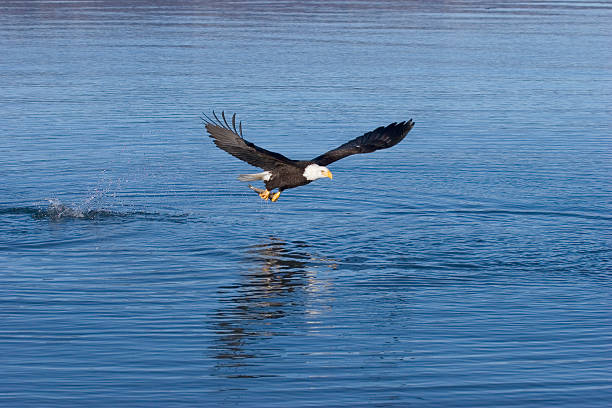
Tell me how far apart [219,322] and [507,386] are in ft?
9.59

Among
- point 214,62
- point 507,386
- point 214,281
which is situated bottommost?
point 507,386

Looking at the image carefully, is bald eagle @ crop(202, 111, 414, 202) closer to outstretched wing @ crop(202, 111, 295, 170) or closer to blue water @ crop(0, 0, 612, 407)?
outstretched wing @ crop(202, 111, 295, 170)

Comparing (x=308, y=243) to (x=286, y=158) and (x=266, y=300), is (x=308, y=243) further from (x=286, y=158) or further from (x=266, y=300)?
(x=266, y=300)

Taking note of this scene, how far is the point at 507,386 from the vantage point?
25.9 ft

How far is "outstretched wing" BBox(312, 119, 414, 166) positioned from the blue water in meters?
0.98

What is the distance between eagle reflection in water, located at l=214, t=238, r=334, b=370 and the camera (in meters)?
8.91

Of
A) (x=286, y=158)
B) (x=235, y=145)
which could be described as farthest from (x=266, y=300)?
(x=235, y=145)

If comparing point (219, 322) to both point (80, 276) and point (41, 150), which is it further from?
point (41, 150)

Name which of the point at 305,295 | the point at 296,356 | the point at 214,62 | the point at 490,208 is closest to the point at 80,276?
the point at 305,295

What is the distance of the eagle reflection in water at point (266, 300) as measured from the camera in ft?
29.2

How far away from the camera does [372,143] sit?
12.4 metres

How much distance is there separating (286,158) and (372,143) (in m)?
1.37

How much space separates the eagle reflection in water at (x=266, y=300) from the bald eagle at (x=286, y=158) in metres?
0.78

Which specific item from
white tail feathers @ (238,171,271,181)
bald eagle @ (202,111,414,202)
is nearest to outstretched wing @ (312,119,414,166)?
bald eagle @ (202,111,414,202)
